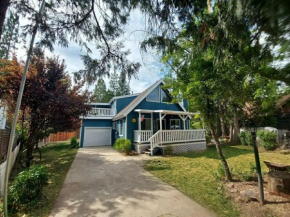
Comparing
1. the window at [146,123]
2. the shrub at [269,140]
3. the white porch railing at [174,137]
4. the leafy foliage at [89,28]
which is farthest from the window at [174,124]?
the leafy foliage at [89,28]

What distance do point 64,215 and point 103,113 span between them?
44.5 ft

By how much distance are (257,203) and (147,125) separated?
32.7 ft

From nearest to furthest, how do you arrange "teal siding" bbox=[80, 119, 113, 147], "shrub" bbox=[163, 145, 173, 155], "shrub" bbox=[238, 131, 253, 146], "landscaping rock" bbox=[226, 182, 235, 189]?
1. "landscaping rock" bbox=[226, 182, 235, 189]
2. "shrub" bbox=[163, 145, 173, 155]
3. "shrub" bbox=[238, 131, 253, 146]
4. "teal siding" bbox=[80, 119, 113, 147]

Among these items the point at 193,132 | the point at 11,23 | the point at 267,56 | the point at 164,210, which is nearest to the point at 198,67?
the point at 267,56

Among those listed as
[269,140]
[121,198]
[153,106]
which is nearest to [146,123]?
[153,106]

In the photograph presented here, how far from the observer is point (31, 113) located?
22.9 feet

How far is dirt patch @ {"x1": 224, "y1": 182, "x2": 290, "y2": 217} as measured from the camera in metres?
3.24

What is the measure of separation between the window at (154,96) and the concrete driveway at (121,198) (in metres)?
8.68

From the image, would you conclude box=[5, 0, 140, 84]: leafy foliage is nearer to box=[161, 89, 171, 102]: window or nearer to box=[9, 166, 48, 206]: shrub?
box=[9, 166, 48, 206]: shrub

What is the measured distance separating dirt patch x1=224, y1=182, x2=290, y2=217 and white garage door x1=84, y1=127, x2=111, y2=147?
13720 mm

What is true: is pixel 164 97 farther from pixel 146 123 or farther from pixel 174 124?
pixel 146 123

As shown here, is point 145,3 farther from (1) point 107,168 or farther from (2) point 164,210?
(1) point 107,168

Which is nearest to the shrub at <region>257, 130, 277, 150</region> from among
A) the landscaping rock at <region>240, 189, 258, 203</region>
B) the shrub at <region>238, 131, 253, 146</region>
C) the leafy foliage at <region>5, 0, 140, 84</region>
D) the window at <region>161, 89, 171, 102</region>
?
the shrub at <region>238, 131, 253, 146</region>

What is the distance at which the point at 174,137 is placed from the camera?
37.7 feet
